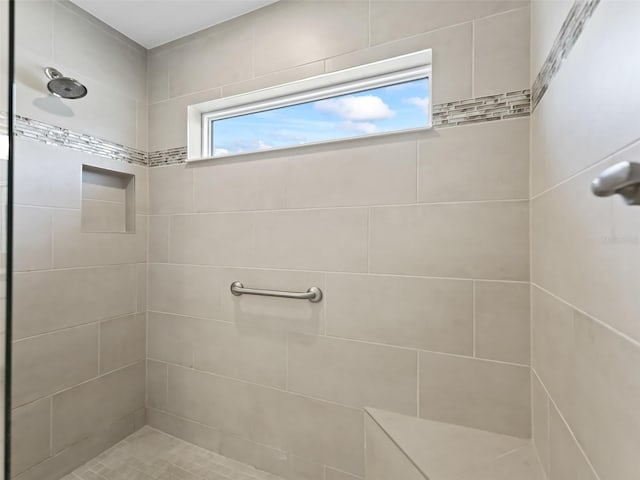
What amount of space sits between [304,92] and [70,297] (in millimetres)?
1507

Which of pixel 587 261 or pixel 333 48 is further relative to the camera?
pixel 333 48

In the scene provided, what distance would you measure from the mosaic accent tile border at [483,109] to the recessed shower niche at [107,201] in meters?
1.67

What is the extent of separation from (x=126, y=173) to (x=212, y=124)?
0.56 m

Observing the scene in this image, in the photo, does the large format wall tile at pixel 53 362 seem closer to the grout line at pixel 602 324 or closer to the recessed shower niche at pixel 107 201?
the recessed shower niche at pixel 107 201

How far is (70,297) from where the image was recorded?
1.47m

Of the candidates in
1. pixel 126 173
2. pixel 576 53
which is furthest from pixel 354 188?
pixel 126 173

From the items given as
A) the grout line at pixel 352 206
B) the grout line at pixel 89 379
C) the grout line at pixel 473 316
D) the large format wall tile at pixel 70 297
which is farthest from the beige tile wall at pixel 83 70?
the grout line at pixel 473 316

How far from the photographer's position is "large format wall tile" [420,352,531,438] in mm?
1062

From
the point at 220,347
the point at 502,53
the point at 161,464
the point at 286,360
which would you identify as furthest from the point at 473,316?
the point at 161,464

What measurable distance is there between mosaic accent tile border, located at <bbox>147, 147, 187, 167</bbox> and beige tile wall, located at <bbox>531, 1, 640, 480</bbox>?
1.65m

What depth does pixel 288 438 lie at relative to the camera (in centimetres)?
142

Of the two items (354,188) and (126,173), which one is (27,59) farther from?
(354,188)

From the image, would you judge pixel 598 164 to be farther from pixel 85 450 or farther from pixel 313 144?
pixel 85 450

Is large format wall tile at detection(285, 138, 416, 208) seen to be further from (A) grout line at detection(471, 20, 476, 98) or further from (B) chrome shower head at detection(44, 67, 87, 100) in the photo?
(B) chrome shower head at detection(44, 67, 87, 100)
